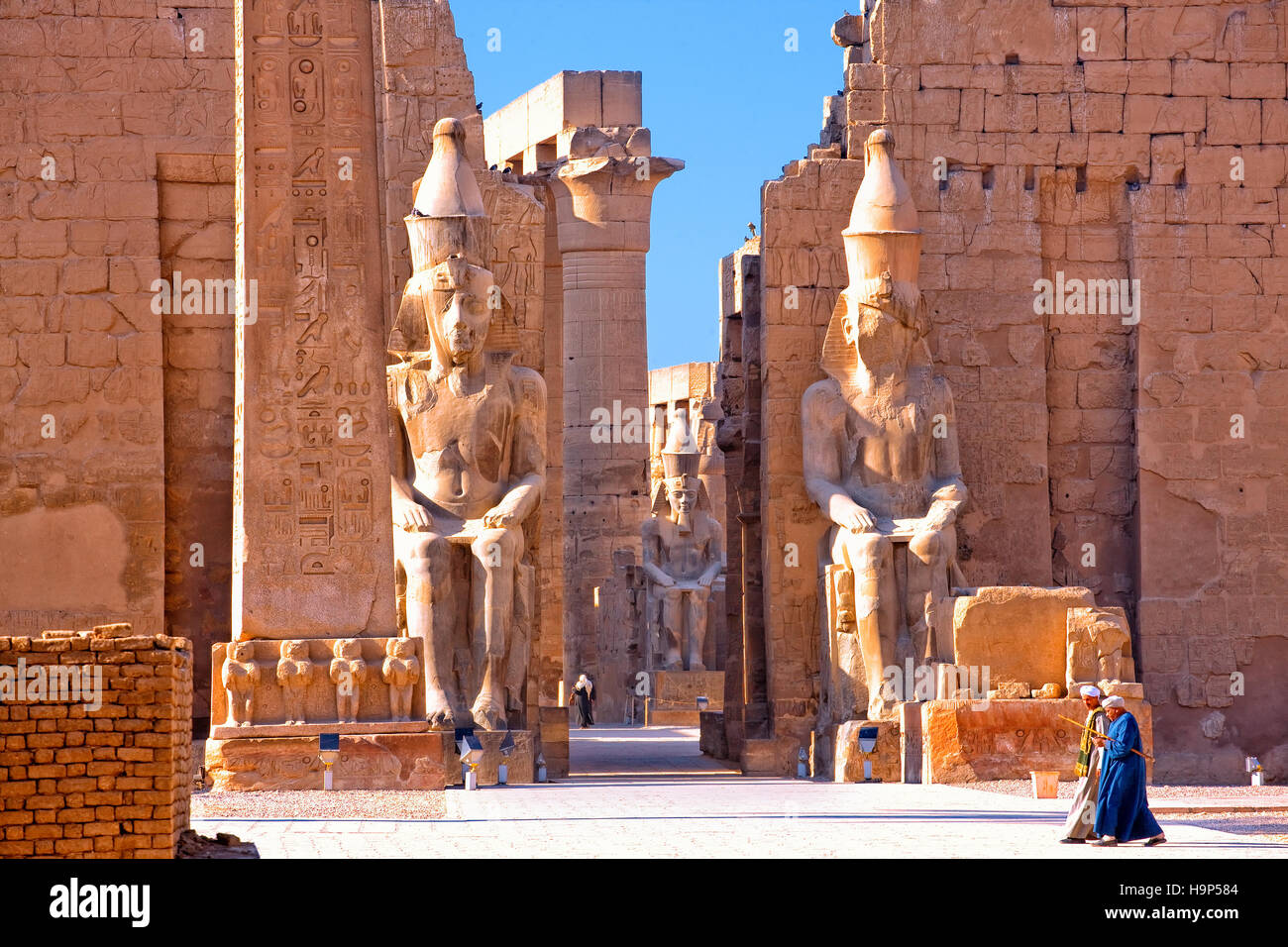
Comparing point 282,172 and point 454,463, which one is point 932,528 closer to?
point 454,463

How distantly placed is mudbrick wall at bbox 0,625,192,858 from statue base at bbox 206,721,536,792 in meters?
2.86

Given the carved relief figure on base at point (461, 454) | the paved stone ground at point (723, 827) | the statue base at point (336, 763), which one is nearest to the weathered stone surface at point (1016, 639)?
the paved stone ground at point (723, 827)

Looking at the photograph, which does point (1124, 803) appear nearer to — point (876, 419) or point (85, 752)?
point (85, 752)

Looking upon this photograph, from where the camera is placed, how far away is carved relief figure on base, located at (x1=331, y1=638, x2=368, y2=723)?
989 cm

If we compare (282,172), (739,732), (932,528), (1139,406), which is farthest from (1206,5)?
(282,172)

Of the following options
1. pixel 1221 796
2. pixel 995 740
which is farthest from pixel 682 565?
pixel 1221 796

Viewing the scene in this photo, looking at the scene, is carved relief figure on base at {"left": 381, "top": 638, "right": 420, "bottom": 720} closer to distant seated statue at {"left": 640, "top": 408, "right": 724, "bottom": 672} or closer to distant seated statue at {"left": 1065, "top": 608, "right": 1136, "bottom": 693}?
distant seated statue at {"left": 1065, "top": 608, "right": 1136, "bottom": 693}

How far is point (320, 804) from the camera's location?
30.2 feet

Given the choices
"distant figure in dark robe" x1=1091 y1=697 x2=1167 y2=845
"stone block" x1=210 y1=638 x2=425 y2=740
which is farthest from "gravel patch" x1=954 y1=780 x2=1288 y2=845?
"stone block" x1=210 y1=638 x2=425 y2=740

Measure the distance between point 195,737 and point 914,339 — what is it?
15.0ft

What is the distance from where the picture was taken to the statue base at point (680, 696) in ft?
68.0

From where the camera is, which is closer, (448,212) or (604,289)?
(448,212)

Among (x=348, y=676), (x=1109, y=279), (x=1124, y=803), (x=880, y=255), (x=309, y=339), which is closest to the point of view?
(x=1124, y=803)

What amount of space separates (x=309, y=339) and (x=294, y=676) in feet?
4.78
